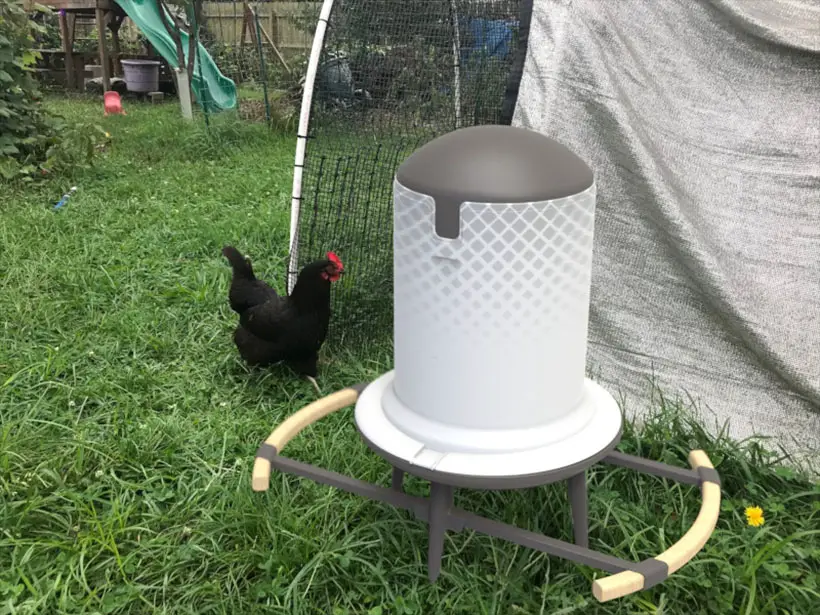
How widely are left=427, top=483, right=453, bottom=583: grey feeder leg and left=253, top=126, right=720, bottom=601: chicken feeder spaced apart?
0.13 metres

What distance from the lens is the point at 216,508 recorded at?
194 cm

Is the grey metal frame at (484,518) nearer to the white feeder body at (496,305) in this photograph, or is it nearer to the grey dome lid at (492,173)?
the white feeder body at (496,305)

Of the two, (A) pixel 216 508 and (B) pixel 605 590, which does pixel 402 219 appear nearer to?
(B) pixel 605 590

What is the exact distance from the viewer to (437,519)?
1.50 meters

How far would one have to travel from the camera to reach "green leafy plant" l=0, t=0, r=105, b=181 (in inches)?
195

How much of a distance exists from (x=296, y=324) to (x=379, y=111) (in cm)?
92

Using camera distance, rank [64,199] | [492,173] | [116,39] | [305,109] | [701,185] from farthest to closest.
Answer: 1. [116,39]
2. [64,199]
3. [305,109]
4. [701,185]
5. [492,173]

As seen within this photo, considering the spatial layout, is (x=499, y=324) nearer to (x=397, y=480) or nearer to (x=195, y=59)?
(x=397, y=480)

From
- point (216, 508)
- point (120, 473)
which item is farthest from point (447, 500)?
point (120, 473)

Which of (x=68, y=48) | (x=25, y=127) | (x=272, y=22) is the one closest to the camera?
(x=25, y=127)

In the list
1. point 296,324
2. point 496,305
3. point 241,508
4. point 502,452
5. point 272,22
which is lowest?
point 241,508

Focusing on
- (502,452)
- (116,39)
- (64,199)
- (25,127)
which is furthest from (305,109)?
(116,39)

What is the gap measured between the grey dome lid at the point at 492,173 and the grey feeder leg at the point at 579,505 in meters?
0.66

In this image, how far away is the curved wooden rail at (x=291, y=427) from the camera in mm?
1514
